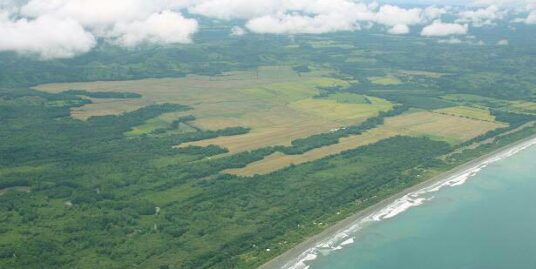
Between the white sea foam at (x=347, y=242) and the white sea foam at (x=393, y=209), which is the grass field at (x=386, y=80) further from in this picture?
the white sea foam at (x=347, y=242)

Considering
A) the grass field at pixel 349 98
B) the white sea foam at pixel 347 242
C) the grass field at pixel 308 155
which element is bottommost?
the white sea foam at pixel 347 242

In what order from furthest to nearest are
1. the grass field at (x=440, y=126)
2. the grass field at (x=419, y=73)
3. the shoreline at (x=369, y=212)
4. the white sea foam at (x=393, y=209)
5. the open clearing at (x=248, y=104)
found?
the grass field at (x=419, y=73)
the open clearing at (x=248, y=104)
the grass field at (x=440, y=126)
the white sea foam at (x=393, y=209)
the shoreline at (x=369, y=212)

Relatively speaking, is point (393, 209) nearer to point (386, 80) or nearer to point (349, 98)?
point (349, 98)

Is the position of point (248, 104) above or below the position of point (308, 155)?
above

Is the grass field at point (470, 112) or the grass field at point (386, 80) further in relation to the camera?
the grass field at point (386, 80)

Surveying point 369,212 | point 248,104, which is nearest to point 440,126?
point 248,104

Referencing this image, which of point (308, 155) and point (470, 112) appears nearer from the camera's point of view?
point (308, 155)

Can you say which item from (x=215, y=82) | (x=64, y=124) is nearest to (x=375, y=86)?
(x=215, y=82)

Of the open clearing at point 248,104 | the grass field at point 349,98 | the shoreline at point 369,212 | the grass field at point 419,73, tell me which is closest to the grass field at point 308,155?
the open clearing at point 248,104

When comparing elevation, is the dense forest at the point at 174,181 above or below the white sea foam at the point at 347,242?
above
